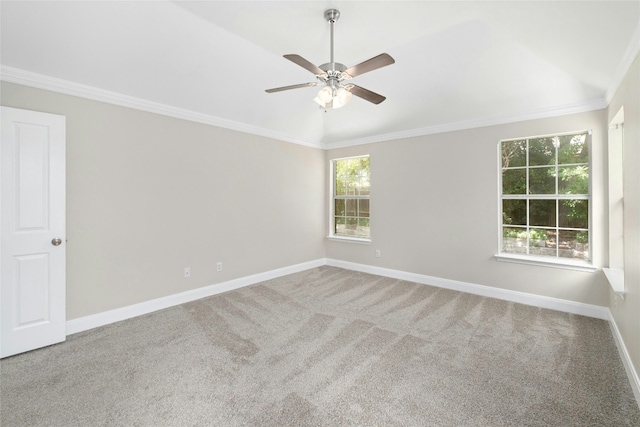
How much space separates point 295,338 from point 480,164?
3.35 meters

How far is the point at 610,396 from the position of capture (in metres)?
1.90

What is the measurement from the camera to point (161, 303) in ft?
11.3

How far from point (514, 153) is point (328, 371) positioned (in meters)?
3.64

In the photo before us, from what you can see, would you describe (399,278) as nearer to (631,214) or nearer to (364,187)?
(364,187)

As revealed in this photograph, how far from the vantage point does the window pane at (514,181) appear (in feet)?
12.1

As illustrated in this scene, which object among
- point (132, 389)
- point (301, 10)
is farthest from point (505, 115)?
point (132, 389)

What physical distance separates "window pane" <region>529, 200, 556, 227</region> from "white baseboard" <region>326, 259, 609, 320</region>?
93 centimetres

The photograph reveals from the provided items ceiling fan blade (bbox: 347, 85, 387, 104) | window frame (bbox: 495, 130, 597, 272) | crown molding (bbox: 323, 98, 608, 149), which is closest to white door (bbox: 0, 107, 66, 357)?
ceiling fan blade (bbox: 347, 85, 387, 104)

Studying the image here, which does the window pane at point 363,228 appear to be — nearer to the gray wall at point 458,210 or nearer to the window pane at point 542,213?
the gray wall at point 458,210

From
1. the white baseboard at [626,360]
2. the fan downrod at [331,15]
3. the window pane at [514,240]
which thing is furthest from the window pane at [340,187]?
the white baseboard at [626,360]

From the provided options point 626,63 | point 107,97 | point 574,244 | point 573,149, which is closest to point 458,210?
point 574,244

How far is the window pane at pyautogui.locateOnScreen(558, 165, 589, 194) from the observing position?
3.28 metres

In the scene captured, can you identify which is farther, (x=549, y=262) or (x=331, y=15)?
(x=549, y=262)

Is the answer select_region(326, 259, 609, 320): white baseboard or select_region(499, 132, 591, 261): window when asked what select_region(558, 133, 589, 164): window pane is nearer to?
select_region(499, 132, 591, 261): window
